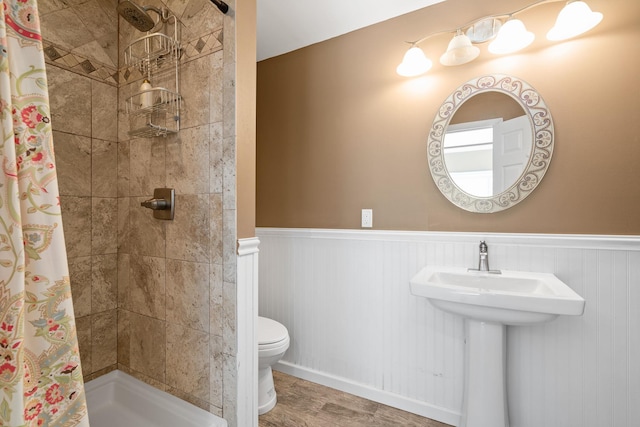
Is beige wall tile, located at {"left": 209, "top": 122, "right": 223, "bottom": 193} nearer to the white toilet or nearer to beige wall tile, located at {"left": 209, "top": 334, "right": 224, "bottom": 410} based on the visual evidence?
beige wall tile, located at {"left": 209, "top": 334, "right": 224, "bottom": 410}

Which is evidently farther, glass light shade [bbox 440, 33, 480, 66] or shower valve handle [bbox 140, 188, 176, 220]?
glass light shade [bbox 440, 33, 480, 66]

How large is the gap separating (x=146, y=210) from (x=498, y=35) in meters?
1.96

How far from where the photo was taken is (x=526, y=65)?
1527 millimetres

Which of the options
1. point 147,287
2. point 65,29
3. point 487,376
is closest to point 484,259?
point 487,376

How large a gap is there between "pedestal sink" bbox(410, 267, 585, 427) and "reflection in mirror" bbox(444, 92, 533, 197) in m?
0.48

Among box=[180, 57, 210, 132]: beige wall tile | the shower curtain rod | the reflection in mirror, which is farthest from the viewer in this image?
the reflection in mirror

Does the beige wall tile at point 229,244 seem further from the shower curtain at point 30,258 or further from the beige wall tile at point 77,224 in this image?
the beige wall tile at point 77,224

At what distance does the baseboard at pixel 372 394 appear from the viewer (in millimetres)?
1653

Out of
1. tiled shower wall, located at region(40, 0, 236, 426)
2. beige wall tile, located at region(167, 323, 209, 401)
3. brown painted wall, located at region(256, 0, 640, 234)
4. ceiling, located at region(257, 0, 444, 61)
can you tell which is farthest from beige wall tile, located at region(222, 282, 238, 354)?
ceiling, located at region(257, 0, 444, 61)

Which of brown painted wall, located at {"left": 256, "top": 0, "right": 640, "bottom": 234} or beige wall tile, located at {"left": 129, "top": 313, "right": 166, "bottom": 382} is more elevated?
brown painted wall, located at {"left": 256, "top": 0, "right": 640, "bottom": 234}

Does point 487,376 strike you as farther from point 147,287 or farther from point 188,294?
point 147,287

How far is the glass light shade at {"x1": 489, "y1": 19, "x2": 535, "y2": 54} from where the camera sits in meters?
1.43

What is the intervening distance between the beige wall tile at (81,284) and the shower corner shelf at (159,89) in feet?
2.18

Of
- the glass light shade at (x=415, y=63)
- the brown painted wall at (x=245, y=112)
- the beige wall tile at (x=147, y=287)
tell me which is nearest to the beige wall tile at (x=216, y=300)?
the brown painted wall at (x=245, y=112)
